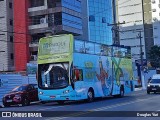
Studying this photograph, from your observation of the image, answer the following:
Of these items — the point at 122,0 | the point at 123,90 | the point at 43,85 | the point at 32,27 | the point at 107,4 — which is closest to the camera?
the point at 43,85

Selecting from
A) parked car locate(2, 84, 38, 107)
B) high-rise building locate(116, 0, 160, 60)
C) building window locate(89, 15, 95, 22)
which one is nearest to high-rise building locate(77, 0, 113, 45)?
building window locate(89, 15, 95, 22)

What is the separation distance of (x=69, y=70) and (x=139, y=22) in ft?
287

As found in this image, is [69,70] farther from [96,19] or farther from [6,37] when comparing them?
[96,19]

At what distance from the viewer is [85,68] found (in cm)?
2497

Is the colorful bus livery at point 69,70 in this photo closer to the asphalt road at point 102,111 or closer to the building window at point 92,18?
the asphalt road at point 102,111

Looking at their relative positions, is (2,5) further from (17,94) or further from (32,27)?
(17,94)

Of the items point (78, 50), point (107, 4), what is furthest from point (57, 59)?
point (107, 4)

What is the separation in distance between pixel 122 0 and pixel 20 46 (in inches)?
2214

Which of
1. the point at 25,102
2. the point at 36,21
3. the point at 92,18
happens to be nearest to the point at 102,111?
the point at 25,102

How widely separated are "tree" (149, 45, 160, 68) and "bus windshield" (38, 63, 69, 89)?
212 feet

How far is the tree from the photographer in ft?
281

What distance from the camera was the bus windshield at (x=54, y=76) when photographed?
23094mm

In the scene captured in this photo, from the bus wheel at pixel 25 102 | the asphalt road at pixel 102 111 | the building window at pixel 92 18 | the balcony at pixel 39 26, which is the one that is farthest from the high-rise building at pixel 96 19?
the asphalt road at pixel 102 111

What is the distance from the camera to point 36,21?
6341 centimetres
